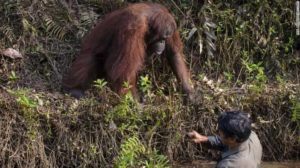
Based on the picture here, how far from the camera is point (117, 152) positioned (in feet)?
17.3

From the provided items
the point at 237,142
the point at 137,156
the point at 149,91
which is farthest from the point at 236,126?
the point at 149,91

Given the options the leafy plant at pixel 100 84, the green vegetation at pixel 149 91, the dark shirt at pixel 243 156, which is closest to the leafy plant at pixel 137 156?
the green vegetation at pixel 149 91

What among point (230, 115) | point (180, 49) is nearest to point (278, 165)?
point (180, 49)

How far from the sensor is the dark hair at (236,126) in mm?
3678

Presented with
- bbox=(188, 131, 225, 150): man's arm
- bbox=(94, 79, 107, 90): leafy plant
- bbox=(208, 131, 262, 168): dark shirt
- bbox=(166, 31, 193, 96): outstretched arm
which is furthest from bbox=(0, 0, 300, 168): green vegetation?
bbox=(208, 131, 262, 168): dark shirt

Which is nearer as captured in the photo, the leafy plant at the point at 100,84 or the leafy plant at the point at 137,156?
the leafy plant at the point at 137,156

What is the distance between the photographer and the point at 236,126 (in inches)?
145

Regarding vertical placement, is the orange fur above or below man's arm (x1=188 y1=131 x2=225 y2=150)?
above

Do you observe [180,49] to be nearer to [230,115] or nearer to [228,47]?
[228,47]

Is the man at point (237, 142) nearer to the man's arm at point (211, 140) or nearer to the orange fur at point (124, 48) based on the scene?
the man's arm at point (211, 140)

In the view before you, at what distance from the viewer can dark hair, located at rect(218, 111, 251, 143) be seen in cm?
368

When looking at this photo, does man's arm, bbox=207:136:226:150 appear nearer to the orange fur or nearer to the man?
the man

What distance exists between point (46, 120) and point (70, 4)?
1958mm

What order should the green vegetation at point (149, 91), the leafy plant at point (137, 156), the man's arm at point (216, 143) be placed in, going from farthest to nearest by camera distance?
1. the green vegetation at point (149, 91)
2. the leafy plant at point (137, 156)
3. the man's arm at point (216, 143)
